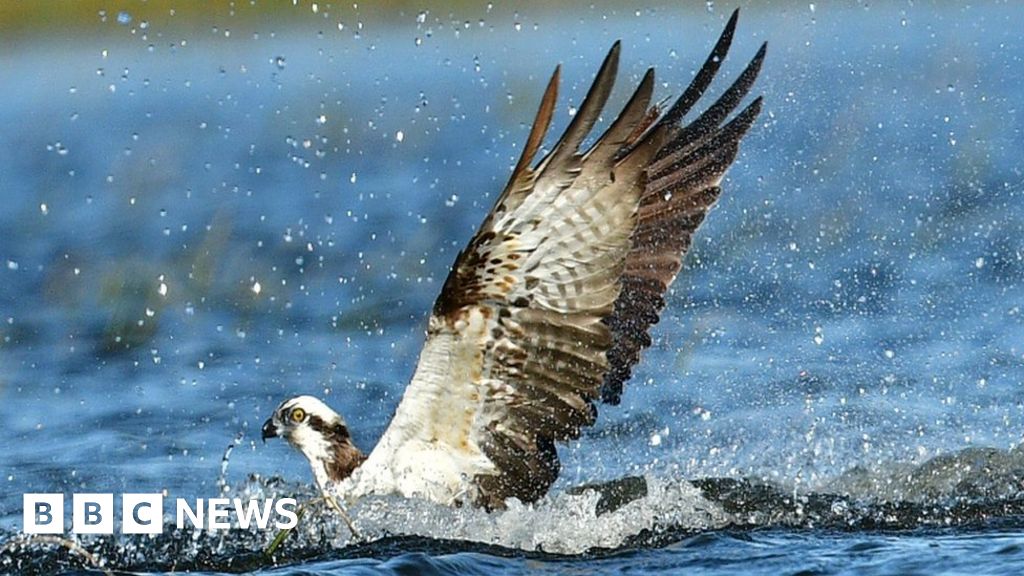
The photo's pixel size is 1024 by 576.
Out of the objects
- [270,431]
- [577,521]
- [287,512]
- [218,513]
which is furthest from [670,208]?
[218,513]

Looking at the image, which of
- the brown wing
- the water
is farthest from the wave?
the brown wing

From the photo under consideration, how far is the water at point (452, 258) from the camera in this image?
682 cm

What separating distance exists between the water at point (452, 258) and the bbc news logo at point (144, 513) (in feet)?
0.40

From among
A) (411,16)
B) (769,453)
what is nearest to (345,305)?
(769,453)

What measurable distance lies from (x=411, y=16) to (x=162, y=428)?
10.7m

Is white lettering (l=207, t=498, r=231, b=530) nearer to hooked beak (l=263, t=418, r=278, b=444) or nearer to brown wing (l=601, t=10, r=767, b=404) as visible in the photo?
hooked beak (l=263, t=418, r=278, b=444)

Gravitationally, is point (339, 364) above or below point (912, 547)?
above

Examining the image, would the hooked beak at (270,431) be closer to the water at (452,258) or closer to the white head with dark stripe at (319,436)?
the white head with dark stripe at (319,436)

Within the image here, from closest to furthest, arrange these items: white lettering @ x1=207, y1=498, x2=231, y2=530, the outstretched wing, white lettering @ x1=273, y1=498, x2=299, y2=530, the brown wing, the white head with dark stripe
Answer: the outstretched wing
white lettering @ x1=273, y1=498, x2=299, y2=530
the white head with dark stripe
white lettering @ x1=207, y1=498, x2=231, y2=530
the brown wing

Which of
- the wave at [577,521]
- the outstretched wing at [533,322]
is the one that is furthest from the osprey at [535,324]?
the wave at [577,521]

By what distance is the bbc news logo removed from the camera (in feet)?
23.1

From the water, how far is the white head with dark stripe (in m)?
0.23

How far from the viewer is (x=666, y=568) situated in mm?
6273

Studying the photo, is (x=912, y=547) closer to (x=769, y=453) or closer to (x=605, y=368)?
(x=605, y=368)
